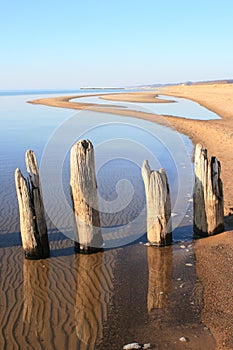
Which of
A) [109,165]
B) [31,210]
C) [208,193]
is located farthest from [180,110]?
[31,210]

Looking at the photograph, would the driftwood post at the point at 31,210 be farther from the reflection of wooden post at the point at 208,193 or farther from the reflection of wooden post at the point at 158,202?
the reflection of wooden post at the point at 208,193

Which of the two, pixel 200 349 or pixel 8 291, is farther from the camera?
pixel 8 291

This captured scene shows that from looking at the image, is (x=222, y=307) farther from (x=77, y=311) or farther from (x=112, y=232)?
(x=112, y=232)

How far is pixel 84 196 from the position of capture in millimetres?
7773

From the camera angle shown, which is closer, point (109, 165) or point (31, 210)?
point (31, 210)

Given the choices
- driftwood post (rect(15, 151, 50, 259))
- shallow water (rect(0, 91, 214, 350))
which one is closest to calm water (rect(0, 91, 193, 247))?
shallow water (rect(0, 91, 214, 350))

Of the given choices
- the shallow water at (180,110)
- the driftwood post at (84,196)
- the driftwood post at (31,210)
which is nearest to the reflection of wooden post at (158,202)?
the driftwood post at (84,196)

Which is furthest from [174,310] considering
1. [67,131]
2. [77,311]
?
[67,131]

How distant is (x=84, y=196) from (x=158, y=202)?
56.7 inches

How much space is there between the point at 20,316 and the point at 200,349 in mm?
2730

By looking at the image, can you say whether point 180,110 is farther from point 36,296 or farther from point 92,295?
point 36,296

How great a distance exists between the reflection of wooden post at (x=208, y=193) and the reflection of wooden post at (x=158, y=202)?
0.69 meters

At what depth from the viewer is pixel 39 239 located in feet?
25.9

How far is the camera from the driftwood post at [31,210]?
24.4 feet
